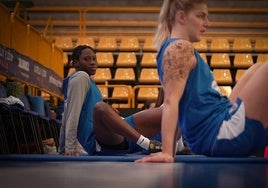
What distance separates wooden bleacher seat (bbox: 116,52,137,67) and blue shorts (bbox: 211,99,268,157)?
7.85 metres

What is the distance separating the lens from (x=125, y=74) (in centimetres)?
Result: 988

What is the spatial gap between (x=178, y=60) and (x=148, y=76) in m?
7.58

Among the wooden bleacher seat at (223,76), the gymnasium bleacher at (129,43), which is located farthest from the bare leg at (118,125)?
the wooden bleacher seat at (223,76)

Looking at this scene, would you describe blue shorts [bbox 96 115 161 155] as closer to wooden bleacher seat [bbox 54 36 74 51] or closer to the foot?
the foot

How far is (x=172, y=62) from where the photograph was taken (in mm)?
2252

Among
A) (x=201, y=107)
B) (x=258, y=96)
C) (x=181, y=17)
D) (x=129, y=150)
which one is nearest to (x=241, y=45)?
(x=129, y=150)

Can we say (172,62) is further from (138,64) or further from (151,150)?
(138,64)

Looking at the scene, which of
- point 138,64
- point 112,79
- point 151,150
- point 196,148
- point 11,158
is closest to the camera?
point 196,148

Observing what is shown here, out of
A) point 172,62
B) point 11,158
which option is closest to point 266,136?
point 172,62

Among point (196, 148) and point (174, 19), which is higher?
point (174, 19)

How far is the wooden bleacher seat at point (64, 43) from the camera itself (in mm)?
10500

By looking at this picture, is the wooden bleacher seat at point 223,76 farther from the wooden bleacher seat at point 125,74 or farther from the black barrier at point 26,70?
the black barrier at point 26,70

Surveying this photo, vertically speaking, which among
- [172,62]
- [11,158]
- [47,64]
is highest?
[47,64]

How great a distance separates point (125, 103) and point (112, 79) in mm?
520
